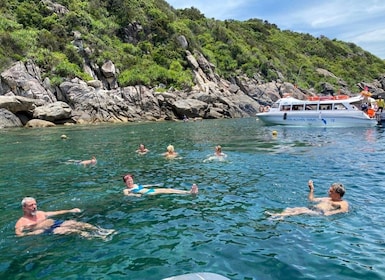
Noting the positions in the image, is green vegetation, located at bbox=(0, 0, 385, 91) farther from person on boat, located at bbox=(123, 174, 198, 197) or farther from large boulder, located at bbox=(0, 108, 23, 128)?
person on boat, located at bbox=(123, 174, 198, 197)

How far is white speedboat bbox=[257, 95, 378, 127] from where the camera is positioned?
3253cm

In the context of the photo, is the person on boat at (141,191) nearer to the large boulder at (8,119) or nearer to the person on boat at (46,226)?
the person on boat at (46,226)

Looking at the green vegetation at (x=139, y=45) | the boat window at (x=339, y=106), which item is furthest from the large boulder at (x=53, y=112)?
the boat window at (x=339, y=106)

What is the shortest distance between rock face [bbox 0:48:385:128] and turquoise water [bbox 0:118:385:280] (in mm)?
23085

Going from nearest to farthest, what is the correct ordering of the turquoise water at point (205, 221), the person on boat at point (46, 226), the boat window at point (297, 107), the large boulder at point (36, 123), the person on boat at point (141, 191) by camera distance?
the turquoise water at point (205, 221)
the person on boat at point (46, 226)
the person on boat at point (141, 191)
the boat window at point (297, 107)
the large boulder at point (36, 123)

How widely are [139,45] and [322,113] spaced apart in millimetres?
38794

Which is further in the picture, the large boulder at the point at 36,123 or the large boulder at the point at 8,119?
the large boulder at the point at 36,123

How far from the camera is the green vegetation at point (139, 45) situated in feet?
158

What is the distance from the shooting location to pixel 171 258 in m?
6.15

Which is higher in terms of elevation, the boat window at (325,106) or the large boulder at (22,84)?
the large boulder at (22,84)

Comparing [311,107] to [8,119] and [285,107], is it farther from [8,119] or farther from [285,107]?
[8,119]

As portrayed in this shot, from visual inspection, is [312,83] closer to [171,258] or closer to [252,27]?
[252,27]

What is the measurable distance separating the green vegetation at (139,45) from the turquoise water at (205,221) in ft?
116

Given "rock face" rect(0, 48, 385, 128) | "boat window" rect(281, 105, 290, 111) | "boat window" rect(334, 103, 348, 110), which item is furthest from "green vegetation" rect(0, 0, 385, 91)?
"boat window" rect(334, 103, 348, 110)
